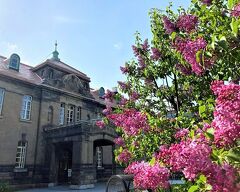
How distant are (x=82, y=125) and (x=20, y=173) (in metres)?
6.15

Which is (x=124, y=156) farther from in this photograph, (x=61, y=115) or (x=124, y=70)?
(x=61, y=115)

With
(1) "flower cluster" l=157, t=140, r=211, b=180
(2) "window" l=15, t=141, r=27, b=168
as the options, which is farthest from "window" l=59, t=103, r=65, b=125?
(1) "flower cluster" l=157, t=140, r=211, b=180

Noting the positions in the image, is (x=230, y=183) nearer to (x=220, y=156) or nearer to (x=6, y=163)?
(x=220, y=156)

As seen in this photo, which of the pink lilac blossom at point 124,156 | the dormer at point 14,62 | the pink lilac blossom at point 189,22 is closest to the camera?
the pink lilac blossom at point 189,22

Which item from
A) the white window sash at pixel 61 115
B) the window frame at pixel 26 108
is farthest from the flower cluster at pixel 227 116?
the white window sash at pixel 61 115

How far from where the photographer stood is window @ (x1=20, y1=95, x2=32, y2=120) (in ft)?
71.1

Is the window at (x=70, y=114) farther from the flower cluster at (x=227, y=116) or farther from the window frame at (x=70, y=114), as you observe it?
the flower cluster at (x=227, y=116)

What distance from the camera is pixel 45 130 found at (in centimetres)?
2252

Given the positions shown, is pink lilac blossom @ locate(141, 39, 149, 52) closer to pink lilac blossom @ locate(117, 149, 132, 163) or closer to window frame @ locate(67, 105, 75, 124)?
pink lilac blossom @ locate(117, 149, 132, 163)

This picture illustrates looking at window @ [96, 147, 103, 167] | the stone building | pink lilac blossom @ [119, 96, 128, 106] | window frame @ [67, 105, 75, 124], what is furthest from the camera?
window @ [96, 147, 103, 167]

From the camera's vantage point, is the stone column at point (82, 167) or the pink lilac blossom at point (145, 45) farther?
the stone column at point (82, 167)

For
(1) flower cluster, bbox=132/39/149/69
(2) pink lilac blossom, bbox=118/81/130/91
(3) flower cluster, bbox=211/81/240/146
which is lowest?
(3) flower cluster, bbox=211/81/240/146

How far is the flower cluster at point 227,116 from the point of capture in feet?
7.29

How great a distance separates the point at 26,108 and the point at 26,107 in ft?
0.27
